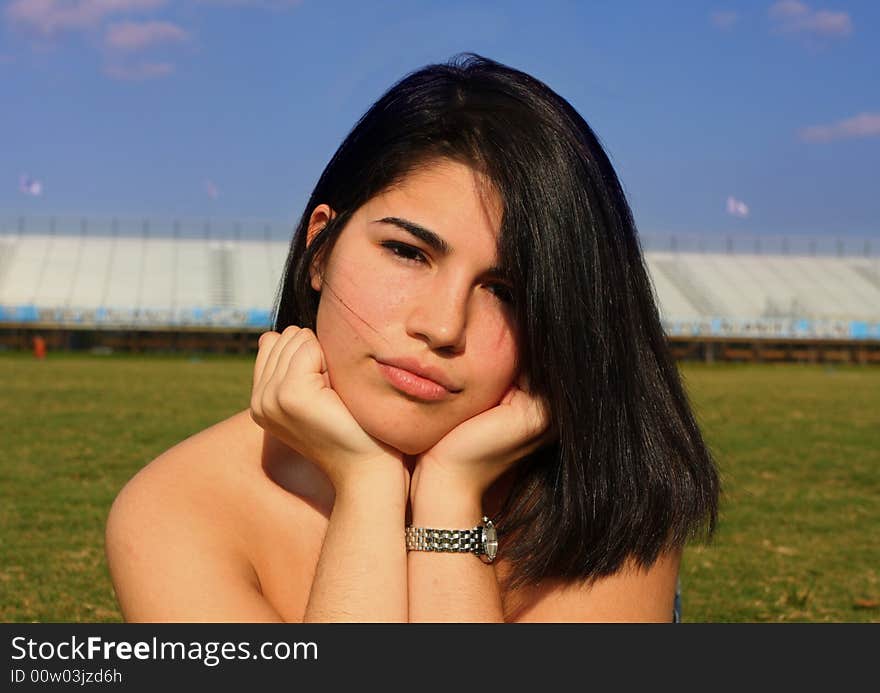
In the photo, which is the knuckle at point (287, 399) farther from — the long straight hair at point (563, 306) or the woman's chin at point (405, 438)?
the long straight hair at point (563, 306)

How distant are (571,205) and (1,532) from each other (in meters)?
5.86

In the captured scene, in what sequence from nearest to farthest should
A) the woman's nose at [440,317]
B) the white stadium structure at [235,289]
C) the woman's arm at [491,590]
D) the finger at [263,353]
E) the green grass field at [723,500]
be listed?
the woman's nose at [440,317] → the woman's arm at [491,590] → the finger at [263,353] → the green grass field at [723,500] → the white stadium structure at [235,289]

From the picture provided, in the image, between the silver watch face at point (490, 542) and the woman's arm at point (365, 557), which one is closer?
the woman's arm at point (365, 557)

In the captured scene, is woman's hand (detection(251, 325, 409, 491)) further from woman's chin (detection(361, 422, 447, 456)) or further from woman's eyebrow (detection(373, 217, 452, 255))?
woman's eyebrow (detection(373, 217, 452, 255))

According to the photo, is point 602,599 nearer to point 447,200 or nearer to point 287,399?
point 287,399

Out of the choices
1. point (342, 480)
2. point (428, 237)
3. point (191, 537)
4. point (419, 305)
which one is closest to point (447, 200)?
point (428, 237)

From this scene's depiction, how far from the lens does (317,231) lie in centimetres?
205

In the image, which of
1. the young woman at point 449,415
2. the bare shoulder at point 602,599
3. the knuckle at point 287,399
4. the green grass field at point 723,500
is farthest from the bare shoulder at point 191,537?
the green grass field at point 723,500

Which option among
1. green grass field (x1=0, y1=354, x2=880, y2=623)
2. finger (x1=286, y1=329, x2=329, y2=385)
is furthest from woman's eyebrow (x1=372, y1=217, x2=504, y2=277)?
green grass field (x1=0, y1=354, x2=880, y2=623)

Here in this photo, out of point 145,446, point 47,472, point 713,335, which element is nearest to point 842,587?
point 47,472

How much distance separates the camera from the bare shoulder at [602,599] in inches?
79.9

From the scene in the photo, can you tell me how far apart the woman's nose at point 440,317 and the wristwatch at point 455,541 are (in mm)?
369

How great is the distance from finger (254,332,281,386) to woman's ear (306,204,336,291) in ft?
0.51

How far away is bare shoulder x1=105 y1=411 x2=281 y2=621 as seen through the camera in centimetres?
189
